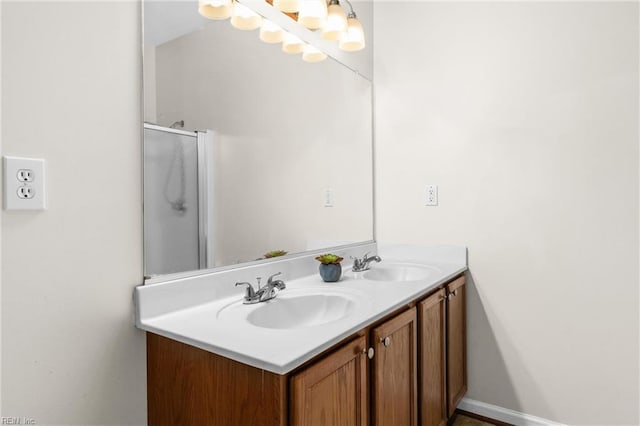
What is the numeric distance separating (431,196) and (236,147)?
112 centimetres

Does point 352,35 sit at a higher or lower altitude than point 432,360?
higher

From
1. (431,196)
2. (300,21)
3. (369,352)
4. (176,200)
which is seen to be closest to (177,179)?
(176,200)

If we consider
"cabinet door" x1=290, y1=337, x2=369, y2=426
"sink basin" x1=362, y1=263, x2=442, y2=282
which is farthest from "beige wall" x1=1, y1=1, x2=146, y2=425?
"sink basin" x1=362, y1=263, x2=442, y2=282

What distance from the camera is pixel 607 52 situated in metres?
1.64

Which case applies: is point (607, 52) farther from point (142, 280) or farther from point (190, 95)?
point (142, 280)

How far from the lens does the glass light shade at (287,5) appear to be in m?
1.54

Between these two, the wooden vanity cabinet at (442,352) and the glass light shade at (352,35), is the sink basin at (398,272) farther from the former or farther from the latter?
the glass light shade at (352,35)

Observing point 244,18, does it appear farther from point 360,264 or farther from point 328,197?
point 360,264

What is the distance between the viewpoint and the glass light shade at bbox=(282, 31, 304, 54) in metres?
1.66

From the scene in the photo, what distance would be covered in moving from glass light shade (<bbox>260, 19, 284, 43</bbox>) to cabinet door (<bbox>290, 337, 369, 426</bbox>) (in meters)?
1.23

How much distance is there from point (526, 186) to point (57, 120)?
1858mm

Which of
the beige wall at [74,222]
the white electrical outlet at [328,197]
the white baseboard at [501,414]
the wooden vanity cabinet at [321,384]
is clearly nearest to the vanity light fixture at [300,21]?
the beige wall at [74,222]

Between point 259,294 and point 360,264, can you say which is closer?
point 259,294

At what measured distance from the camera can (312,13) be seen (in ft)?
5.28
